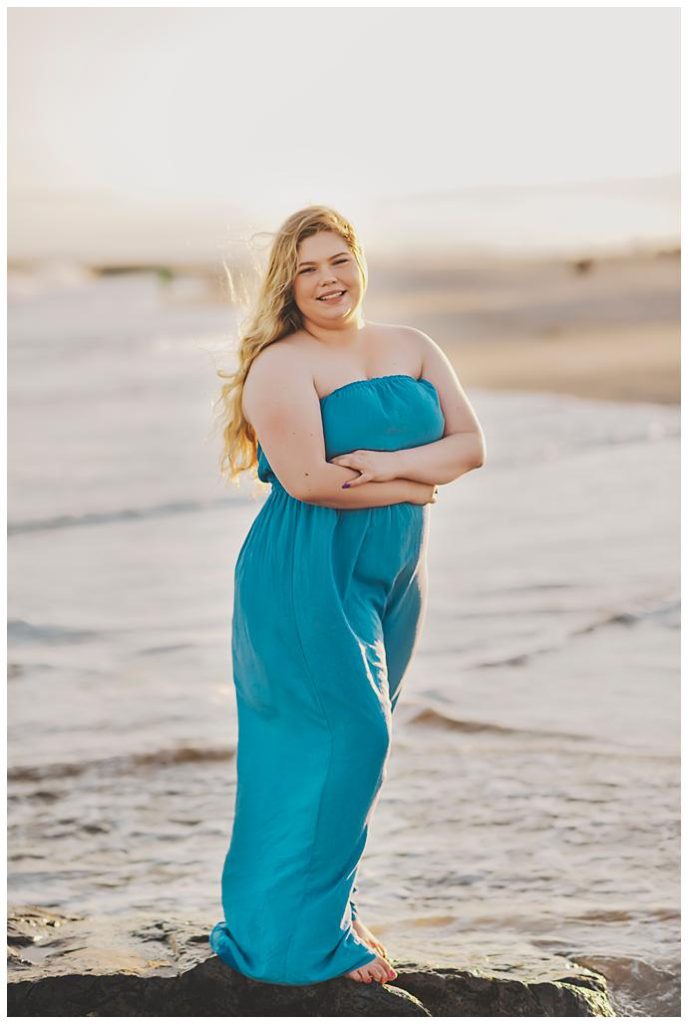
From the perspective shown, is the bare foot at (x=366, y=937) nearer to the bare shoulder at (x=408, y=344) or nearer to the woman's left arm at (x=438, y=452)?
the woman's left arm at (x=438, y=452)

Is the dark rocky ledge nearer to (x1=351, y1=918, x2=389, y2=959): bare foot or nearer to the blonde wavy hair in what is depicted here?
(x1=351, y1=918, x2=389, y2=959): bare foot

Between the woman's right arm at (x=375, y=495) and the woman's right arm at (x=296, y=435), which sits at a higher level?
the woman's right arm at (x=296, y=435)

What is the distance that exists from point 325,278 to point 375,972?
5.74 feet

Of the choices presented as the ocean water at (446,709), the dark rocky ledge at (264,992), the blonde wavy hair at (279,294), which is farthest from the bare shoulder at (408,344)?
the dark rocky ledge at (264,992)

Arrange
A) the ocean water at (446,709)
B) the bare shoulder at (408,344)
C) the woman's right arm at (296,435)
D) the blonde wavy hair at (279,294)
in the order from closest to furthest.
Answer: the woman's right arm at (296,435), the blonde wavy hair at (279,294), the bare shoulder at (408,344), the ocean water at (446,709)

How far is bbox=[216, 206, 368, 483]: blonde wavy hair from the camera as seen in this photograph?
11.3 ft

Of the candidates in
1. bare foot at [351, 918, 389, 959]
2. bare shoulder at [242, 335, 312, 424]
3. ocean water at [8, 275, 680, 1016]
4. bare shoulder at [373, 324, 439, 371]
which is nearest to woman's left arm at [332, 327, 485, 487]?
bare shoulder at [373, 324, 439, 371]

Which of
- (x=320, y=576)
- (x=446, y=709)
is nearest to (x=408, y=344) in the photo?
(x=320, y=576)

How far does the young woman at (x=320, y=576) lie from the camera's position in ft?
11.0

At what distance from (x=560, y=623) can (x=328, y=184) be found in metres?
10.9

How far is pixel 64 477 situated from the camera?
1298cm

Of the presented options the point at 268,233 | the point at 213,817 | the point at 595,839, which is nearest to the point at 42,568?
the point at 213,817

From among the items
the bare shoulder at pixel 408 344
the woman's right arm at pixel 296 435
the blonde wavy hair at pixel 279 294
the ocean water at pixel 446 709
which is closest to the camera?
the woman's right arm at pixel 296 435

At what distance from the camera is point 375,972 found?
3.42 metres
